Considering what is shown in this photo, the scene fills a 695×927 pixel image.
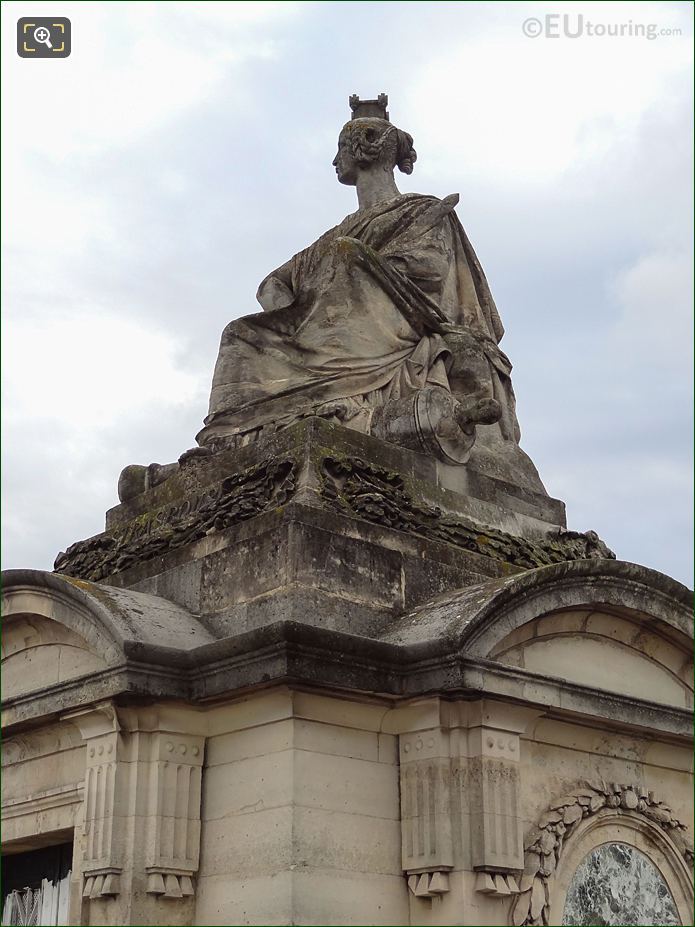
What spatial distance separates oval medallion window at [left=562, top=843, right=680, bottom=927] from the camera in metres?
9.04

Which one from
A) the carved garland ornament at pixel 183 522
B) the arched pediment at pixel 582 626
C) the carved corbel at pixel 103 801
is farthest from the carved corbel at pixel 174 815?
the carved garland ornament at pixel 183 522

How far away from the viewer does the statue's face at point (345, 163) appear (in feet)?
42.6

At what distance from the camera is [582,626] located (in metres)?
9.55

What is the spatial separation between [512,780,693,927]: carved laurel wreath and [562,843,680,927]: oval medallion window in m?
0.26

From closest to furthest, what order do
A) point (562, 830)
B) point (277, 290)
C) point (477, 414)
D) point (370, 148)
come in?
point (562, 830), point (477, 414), point (277, 290), point (370, 148)

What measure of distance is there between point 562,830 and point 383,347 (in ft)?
13.8

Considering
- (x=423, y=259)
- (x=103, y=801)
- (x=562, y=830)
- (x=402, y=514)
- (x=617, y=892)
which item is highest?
(x=423, y=259)

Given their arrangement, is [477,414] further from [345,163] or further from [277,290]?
[345,163]

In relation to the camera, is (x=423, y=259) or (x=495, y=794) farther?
(x=423, y=259)

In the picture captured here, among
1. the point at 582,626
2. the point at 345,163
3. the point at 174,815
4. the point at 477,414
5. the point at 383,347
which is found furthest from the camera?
the point at 345,163

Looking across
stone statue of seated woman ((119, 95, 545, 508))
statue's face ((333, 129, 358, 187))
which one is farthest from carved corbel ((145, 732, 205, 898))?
statue's face ((333, 129, 358, 187))

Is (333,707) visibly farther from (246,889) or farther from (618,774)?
(618,774)

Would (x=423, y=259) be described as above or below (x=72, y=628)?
above

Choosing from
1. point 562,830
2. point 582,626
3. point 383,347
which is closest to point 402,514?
point 582,626
